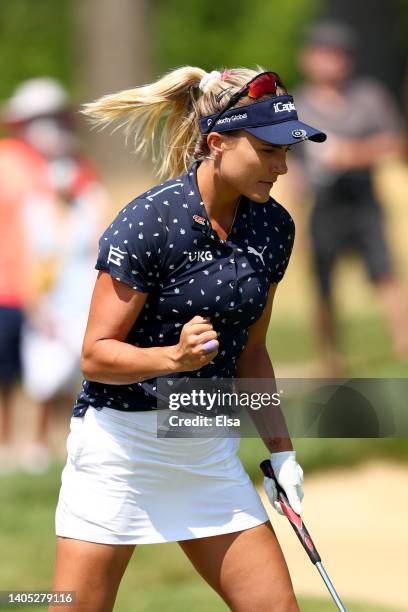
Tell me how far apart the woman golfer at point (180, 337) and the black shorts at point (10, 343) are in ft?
15.5

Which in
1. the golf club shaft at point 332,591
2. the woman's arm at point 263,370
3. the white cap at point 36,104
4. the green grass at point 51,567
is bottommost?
the green grass at point 51,567

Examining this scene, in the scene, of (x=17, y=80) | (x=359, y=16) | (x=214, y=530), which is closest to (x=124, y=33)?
(x=359, y=16)

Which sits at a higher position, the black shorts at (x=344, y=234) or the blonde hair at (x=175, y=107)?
the blonde hair at (x=175, y=107)

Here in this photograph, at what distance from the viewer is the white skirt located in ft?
12.6

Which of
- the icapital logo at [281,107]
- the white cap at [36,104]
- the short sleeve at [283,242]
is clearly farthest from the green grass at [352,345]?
the icapital logo at [281,107]

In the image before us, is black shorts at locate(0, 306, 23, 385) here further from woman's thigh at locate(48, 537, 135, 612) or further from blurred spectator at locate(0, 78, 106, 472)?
woman's thigh at locate(48, 537, 135, 612)

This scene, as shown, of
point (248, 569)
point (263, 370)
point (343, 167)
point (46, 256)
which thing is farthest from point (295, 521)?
point (343, 167)

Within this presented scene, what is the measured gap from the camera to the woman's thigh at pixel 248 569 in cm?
384

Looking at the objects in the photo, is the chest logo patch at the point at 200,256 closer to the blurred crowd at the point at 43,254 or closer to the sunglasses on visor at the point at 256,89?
the sunglasses on visor at the point at 256,89

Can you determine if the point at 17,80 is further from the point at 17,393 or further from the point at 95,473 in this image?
the point at 95,473

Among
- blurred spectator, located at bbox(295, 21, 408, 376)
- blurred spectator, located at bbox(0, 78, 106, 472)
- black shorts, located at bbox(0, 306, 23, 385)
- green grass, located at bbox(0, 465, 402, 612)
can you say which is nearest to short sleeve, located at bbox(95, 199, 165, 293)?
green grass, located at bbox(0, 465, 402, 612)

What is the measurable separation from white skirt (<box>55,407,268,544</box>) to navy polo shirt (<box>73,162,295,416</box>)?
8 cm

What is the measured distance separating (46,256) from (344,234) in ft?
9.00

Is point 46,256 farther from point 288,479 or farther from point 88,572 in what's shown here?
point 88,572
